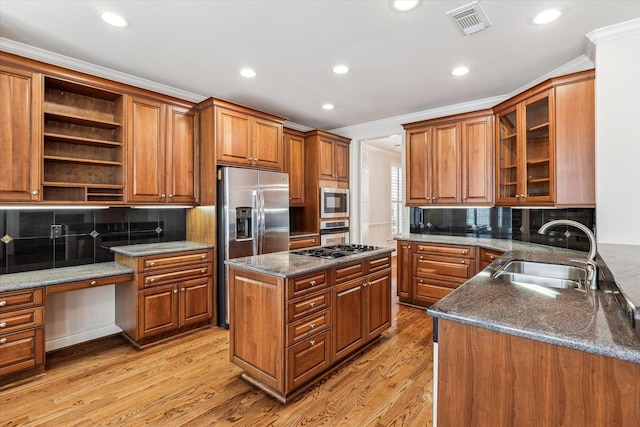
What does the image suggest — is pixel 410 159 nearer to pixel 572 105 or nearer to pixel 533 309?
pixel 572 105

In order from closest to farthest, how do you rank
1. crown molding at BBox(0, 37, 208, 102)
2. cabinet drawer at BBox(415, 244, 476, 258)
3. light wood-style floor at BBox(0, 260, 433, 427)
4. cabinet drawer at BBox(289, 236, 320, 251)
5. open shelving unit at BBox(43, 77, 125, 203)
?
1. light wood-style floor at BBox(0, 260, 433, 427)
2. crown molding at BBox(0, 37, 208, 102)
3. open shelving unit at BBox(43, 77, 125, 203)
4. cabinet drawer at BBox(415, 244, 476, 258)
5. cabinet drawer at BBox(289, 236, 320, 251)

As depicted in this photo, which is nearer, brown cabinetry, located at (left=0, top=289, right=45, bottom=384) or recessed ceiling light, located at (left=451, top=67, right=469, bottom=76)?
brown cabinetry, located at (left=0, top=289, right=45, bottom=384)

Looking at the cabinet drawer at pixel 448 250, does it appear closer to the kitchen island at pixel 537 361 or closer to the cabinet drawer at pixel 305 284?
the cabinet drawer at pixel 305 284

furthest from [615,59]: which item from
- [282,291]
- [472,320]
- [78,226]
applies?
[78,226]

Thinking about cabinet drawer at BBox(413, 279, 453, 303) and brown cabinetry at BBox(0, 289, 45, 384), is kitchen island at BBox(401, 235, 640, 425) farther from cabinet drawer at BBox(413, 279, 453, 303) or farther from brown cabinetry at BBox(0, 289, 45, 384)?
brown cabinetry at BBox(0, 289, 45, 384)

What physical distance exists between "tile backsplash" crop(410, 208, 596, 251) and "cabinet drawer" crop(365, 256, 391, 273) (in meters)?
1.77

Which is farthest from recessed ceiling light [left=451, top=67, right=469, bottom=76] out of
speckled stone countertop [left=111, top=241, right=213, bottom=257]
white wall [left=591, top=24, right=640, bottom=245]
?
speckled stone countertop [left=111, top=241, right=213, bottom=257]

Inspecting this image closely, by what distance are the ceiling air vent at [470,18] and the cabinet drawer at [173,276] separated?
10.4 feet

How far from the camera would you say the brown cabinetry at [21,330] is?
2307mm

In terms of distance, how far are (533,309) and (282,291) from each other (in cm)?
135

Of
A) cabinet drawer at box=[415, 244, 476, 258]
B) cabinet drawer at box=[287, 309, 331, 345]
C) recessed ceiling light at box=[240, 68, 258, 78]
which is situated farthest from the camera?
cabinet drawer at box=[415, 244, 476, 258]

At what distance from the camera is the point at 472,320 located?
3.92 feet

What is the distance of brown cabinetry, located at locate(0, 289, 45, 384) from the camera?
2.31m

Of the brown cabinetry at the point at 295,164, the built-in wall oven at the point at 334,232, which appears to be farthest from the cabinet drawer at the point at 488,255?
the brown cabinetry at the point at 295,164
